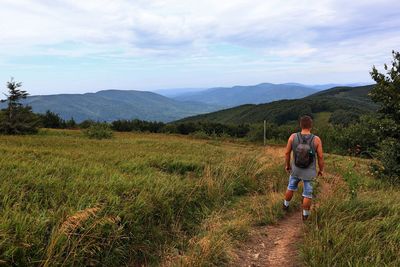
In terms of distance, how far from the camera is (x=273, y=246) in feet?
16.6

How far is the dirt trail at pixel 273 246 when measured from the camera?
4.50 meters

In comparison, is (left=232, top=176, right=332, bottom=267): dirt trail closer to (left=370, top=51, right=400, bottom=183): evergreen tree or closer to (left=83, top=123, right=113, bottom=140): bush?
(left=370, top=51, right=400, bottom=183): evergreen tree

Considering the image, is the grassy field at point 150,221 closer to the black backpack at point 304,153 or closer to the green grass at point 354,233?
the green grass at point 354,233

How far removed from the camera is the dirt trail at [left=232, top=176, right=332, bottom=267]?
4.50 meters

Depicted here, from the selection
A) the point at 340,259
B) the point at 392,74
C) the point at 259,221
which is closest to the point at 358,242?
the point at 340,259

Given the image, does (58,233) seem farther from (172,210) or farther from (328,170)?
(328,170)

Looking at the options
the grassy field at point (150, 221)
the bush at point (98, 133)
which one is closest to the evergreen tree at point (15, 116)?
the bush at point (98, 133)

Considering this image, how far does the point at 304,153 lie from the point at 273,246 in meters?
1.69

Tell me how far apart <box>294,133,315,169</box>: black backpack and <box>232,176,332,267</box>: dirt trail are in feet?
3.32

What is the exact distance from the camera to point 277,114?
410 feet

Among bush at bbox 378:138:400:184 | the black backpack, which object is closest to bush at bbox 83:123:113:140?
bush at bbox 378:138:400:184

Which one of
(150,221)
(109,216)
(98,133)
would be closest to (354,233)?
(150,221)

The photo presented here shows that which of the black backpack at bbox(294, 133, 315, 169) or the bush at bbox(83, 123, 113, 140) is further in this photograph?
the bush at bbox(83, 123, 113, 140)

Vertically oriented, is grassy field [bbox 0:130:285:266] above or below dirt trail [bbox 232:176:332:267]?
above
